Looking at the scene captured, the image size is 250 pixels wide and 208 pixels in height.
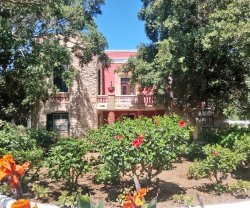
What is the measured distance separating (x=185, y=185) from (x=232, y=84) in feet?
33.7

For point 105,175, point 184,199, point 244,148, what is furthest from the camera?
point 244,148

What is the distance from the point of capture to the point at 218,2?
484 inches

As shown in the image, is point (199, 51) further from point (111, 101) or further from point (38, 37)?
point (111, 101)

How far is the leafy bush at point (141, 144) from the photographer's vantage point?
6.79 meters

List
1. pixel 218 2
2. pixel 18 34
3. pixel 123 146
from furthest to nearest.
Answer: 1. pixel 18 34
2. pixel 218 2
3. pixel 123 146

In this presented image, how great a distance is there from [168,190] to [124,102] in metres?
17.3

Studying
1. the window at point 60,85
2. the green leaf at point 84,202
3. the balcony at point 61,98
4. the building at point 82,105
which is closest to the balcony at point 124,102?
the building at point 82,105

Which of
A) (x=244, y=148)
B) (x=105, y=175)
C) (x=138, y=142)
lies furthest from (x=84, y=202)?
(x=244, y=148)

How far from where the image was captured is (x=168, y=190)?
26.6 ft

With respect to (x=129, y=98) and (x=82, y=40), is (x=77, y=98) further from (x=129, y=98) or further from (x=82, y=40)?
(x=82, y=40)

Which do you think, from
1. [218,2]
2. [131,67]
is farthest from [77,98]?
[218,2]

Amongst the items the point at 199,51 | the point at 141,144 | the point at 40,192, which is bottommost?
the point at 40,192

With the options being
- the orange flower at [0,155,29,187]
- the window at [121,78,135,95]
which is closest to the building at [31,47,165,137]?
the window at [121,78,135,95]

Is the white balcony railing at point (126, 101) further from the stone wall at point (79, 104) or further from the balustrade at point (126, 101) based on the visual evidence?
the stone wall at point (79, 104)
